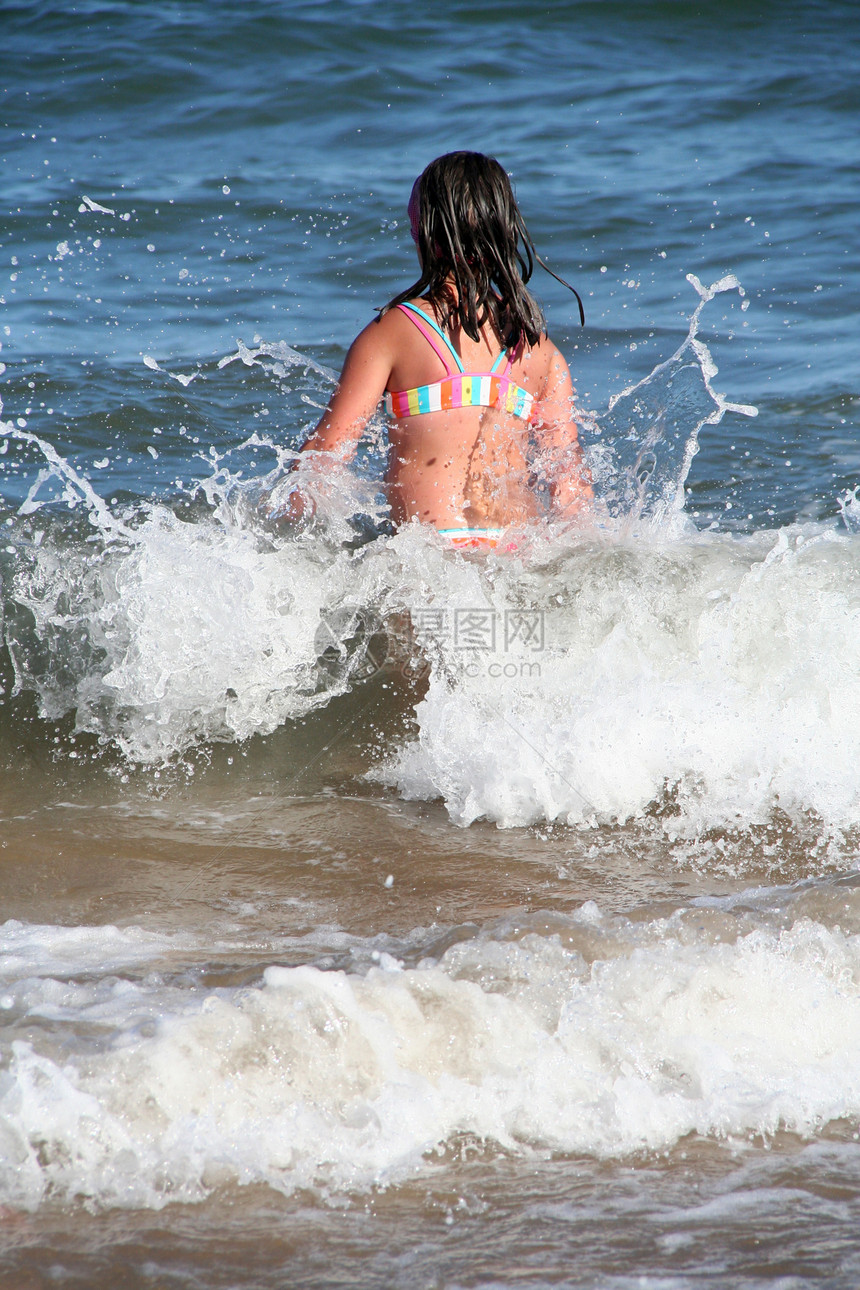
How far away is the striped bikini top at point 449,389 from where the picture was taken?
3.33 metres

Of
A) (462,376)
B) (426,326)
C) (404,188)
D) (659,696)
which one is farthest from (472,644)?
(404,188)

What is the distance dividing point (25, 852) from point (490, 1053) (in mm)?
1473

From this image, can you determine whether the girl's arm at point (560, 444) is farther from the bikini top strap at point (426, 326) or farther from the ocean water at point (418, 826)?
the bikini top strap at point (426, 326)

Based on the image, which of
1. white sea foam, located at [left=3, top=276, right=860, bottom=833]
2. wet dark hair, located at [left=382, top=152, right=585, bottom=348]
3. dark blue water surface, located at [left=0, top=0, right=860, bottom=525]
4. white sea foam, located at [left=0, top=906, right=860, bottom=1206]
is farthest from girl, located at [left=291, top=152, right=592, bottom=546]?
dark blue water surface, located at [left=0, top=0, right=860, bottom=525]

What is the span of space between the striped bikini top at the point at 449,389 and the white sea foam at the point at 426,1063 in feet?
5.90

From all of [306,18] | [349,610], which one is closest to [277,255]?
[306,18]

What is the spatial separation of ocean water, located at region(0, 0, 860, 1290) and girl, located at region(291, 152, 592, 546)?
18cm

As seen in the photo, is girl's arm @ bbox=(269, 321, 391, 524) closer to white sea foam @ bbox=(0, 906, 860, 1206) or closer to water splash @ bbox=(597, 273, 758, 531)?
water splash @ bbox=(597, 273, 758, 531)

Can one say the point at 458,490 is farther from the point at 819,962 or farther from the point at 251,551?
the point at 819,962

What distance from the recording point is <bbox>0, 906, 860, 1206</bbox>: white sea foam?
1832mm

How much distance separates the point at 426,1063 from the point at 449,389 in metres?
2.11

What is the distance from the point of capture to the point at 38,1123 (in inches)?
72.0

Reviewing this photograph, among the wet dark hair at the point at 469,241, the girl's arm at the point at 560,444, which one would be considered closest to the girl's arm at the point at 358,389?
the wet dark hair at the point at 469,241

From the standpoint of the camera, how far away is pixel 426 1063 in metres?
2.02
